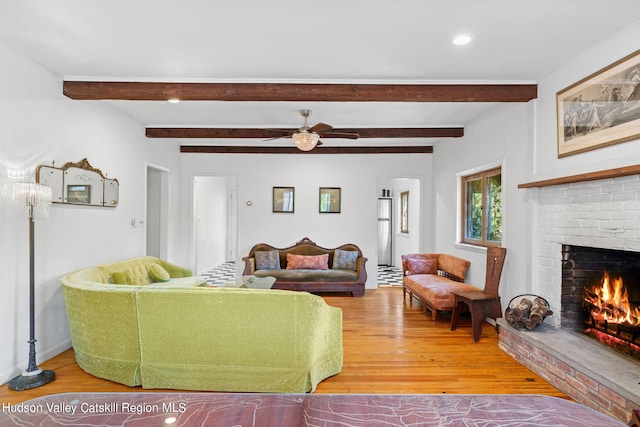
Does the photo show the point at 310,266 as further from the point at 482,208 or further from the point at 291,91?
the point at 291,91

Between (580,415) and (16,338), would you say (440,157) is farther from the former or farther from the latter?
(16,338)

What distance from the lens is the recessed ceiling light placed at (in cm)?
257

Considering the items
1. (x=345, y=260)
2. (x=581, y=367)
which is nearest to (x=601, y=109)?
(x=581, y=367)

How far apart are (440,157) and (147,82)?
183 inches

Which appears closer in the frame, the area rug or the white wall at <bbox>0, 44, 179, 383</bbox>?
the area rug

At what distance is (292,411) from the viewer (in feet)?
4.14

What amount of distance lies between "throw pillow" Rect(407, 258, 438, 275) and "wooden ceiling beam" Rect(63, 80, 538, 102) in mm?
2791

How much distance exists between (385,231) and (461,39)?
717 cm

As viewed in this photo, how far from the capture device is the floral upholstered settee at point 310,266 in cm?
586

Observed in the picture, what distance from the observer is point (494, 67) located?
10.2ft

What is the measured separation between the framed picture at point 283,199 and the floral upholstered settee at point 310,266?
2.20 feet

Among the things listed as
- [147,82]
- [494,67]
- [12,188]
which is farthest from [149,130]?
[494,67]

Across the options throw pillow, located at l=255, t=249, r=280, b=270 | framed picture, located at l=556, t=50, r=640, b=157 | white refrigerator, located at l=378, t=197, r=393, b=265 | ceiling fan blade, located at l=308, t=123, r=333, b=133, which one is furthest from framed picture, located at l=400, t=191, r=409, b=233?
framed picture, located at l=556, t=50, r=640, b=157

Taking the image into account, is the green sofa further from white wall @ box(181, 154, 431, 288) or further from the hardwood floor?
white wall @ box(181, 154, 431, 288)
